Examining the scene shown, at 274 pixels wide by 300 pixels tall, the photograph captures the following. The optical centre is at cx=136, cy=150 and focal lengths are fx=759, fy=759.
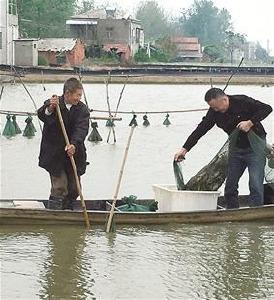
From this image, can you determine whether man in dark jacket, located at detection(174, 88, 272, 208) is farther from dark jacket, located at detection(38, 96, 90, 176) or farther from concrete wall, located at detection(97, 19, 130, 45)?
concrete wall, located at detection(97, 19, 130, 45)

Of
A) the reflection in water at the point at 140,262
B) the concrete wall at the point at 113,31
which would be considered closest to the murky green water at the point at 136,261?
the reflection in water at the point at 140,262

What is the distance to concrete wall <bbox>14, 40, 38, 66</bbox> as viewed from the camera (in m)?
60.4

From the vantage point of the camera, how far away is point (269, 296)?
20.1ft

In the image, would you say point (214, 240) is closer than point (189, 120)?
Yes

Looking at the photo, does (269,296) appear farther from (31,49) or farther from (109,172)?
(31,49)

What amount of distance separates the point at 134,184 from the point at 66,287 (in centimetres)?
657

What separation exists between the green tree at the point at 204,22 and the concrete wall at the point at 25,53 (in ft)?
230

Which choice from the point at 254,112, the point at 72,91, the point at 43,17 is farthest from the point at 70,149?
the point at 43,17

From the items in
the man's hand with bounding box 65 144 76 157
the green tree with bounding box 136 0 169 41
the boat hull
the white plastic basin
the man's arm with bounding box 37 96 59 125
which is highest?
the green tree with bounding box 136 0 169 41

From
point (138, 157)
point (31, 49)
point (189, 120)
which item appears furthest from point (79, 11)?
point (138, 157)

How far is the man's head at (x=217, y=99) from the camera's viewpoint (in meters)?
8.52

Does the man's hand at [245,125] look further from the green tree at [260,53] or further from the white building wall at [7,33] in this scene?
the green tree at [260,53]

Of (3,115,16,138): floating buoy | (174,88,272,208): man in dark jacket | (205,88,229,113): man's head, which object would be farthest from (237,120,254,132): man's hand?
(3,115,16,138): floating buoy

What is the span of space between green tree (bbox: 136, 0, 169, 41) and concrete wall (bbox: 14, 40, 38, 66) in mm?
62439
